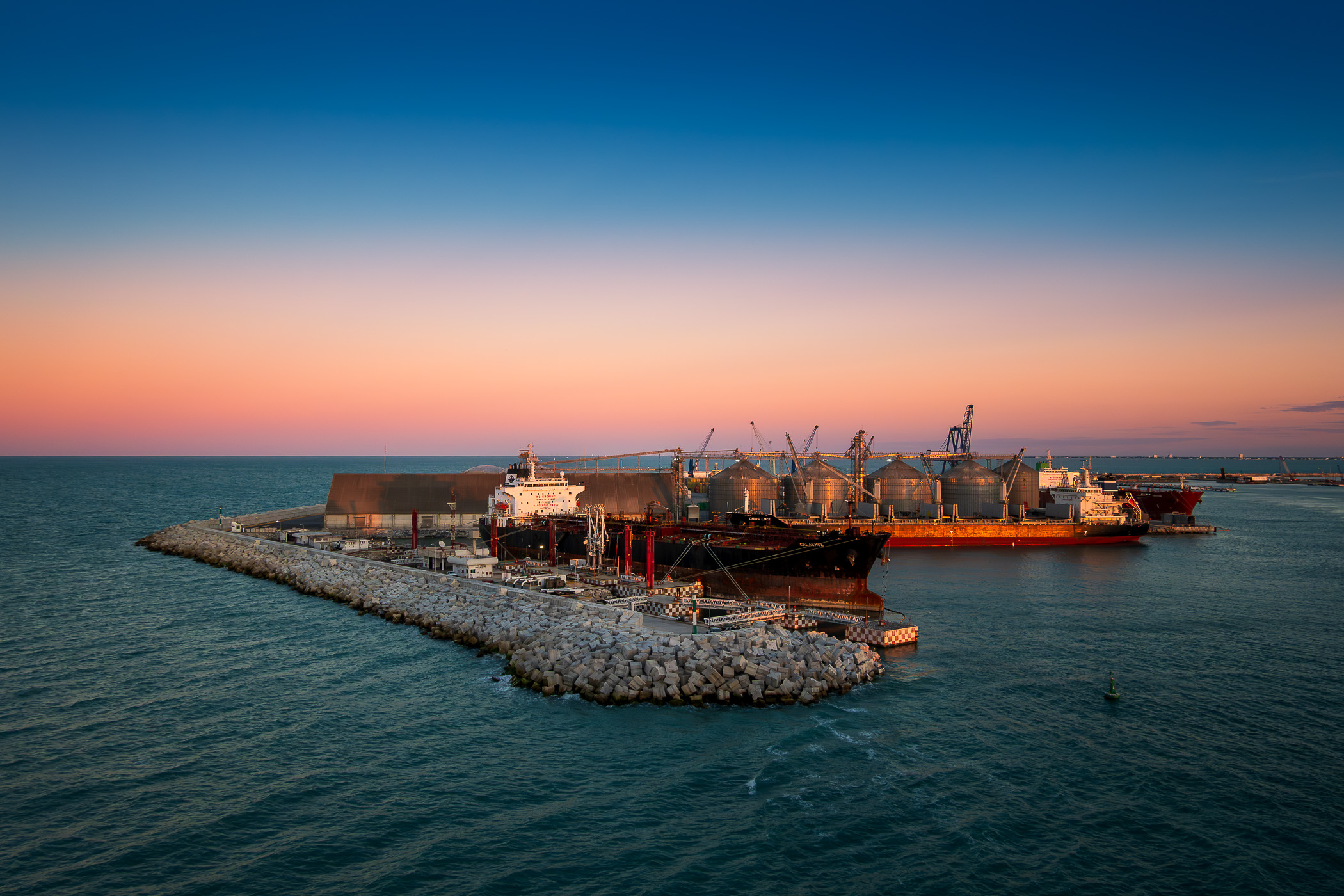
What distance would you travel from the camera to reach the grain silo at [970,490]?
8875 cm

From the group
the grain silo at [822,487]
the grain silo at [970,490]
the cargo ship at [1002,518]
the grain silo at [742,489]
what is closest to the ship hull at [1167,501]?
the cargo ship at [1002,518]

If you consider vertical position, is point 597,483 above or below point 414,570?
above

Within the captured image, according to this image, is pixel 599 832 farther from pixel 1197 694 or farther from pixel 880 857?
pixel 1197 694

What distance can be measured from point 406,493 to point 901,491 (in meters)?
56.5

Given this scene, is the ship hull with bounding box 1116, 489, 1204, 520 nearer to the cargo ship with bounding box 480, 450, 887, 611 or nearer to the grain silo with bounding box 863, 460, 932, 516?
the grain silo with bounding box 863, 460, 932, 516

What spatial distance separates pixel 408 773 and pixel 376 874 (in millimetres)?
5203

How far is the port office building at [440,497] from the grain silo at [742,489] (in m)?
5.20

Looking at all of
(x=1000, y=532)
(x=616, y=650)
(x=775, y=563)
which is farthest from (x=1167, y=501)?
(x=616, y=650)

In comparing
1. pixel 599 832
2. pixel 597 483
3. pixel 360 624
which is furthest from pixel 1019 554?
pixel 599 832

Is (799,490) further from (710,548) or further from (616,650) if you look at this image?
(616,650)

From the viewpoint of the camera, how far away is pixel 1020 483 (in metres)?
93.0

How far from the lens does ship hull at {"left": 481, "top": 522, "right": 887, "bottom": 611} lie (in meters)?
43.9

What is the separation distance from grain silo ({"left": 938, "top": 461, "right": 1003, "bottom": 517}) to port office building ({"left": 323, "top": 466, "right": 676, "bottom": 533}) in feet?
109

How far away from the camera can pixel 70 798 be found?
65.7 feet
